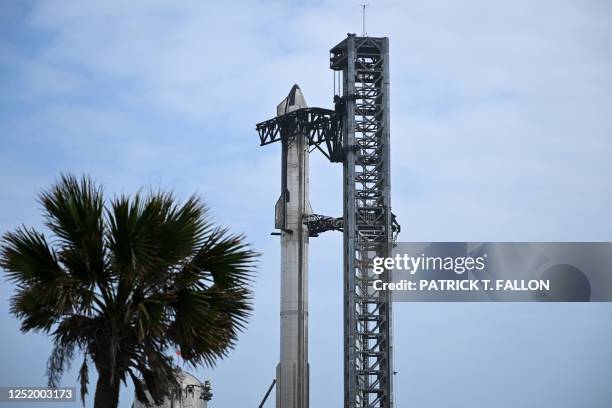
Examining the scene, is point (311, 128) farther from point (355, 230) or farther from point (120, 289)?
point (120, 289)

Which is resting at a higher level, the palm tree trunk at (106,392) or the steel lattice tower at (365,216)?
the steel lattice tower at (365,216)

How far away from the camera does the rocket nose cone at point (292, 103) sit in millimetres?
84688

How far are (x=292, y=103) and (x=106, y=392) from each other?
66824mm

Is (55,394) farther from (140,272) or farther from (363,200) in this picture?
(363,200)

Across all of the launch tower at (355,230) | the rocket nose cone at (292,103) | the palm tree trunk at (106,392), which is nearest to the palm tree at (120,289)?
the palm tree trunk at (106,392)

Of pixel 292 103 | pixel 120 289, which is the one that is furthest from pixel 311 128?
pixel 120 289

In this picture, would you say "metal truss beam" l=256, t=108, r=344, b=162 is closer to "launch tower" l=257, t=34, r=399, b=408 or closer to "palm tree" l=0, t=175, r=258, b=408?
"launch tower" l=257, t=34, r=399, b=408

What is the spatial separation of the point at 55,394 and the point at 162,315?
14.9m

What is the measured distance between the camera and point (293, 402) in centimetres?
7988

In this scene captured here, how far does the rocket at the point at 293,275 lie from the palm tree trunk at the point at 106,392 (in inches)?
2429

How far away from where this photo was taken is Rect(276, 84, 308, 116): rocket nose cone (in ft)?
278

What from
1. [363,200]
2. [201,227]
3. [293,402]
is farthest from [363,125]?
[201,227]

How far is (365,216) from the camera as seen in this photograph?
72188mm

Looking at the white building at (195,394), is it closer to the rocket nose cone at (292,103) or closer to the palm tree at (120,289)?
the rocket nose cone at (292,103)
